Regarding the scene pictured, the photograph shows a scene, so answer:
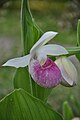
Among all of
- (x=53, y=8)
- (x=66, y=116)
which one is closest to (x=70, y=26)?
(x=53, y=8)

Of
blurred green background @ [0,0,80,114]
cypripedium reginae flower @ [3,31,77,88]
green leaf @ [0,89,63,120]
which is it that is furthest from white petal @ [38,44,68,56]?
blurred green background @ [0,0,80,114]

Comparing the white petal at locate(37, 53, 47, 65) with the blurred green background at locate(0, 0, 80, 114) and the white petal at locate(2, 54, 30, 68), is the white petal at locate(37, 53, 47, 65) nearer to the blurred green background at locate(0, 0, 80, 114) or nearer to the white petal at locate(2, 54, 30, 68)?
the white petal at locate(2, 54, 30, 68)

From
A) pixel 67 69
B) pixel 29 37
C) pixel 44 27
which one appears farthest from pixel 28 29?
pixel 44 27

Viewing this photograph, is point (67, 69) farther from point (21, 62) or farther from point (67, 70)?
point (21, 62)

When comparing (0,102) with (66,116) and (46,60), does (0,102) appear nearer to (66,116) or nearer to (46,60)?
(46,60)

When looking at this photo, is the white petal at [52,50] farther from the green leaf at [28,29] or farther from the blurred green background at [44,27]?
the blurred green background at [44,27]

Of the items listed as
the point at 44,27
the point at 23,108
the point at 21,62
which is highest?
the point at 21,62
